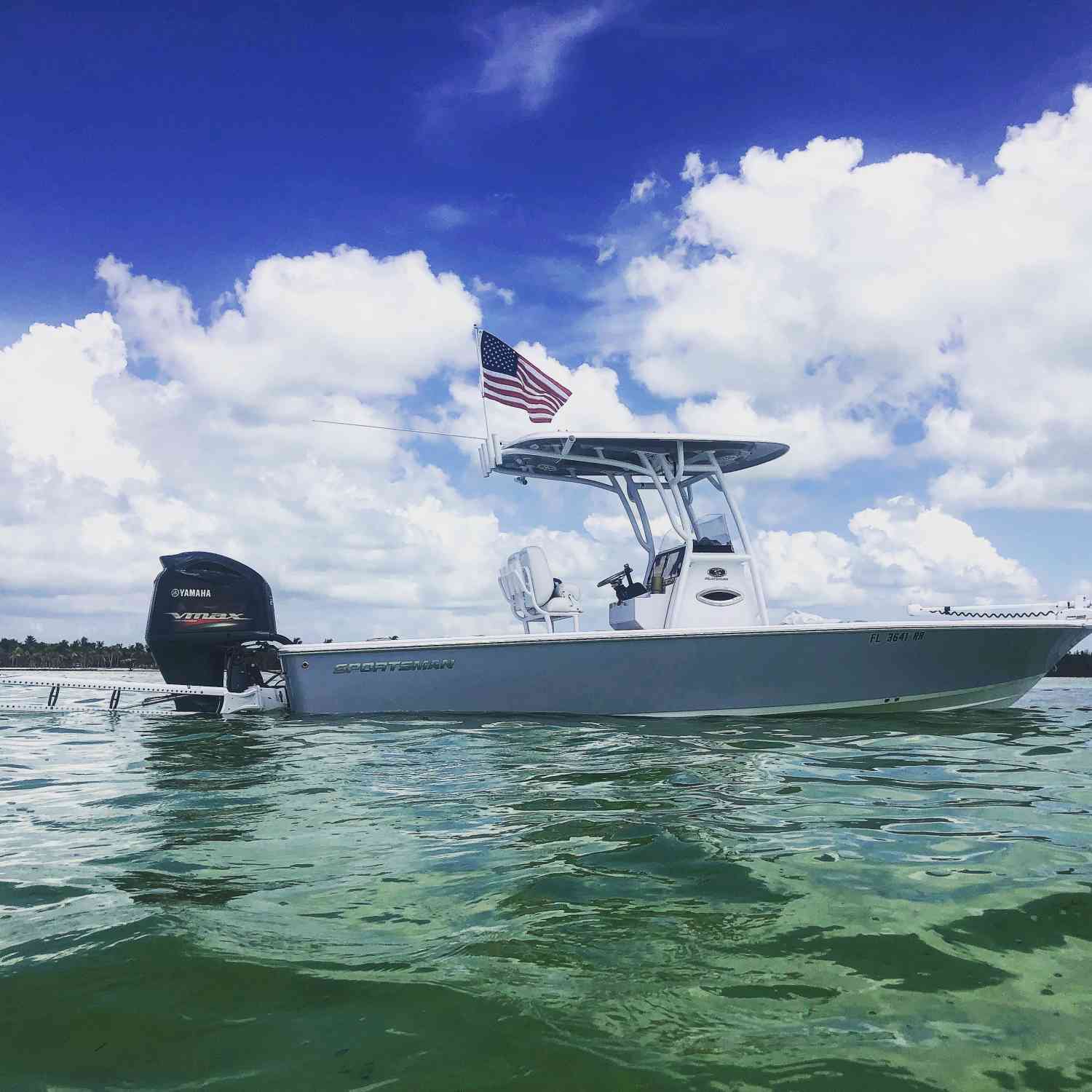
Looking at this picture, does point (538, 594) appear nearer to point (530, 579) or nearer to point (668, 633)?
Result: point (530, 579)

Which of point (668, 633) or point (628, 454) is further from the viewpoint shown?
point (628, 454)

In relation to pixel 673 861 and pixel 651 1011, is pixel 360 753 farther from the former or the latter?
pixel 651 1011

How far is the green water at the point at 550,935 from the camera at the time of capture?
6.24 feet

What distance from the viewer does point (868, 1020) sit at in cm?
209

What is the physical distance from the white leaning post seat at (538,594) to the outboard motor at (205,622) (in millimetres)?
3781

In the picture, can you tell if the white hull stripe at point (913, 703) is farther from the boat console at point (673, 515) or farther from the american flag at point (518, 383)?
the american flag at point (518, 383)

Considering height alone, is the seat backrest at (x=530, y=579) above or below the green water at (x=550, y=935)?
above

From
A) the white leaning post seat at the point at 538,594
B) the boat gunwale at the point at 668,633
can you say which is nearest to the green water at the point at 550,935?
the boat gunwale at the point at 668,633

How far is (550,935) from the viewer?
2.70 meters

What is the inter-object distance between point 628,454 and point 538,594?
2781 mm

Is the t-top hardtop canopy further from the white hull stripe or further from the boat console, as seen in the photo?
the white hull stripe

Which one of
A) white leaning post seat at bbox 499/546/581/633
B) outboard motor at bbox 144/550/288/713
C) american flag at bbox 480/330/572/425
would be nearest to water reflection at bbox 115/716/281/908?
outboard motor at bbox 144/550/288/713

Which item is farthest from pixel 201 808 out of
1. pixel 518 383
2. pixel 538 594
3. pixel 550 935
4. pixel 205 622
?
pixel 518 383

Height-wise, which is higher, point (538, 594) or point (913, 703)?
point (538, 594)
